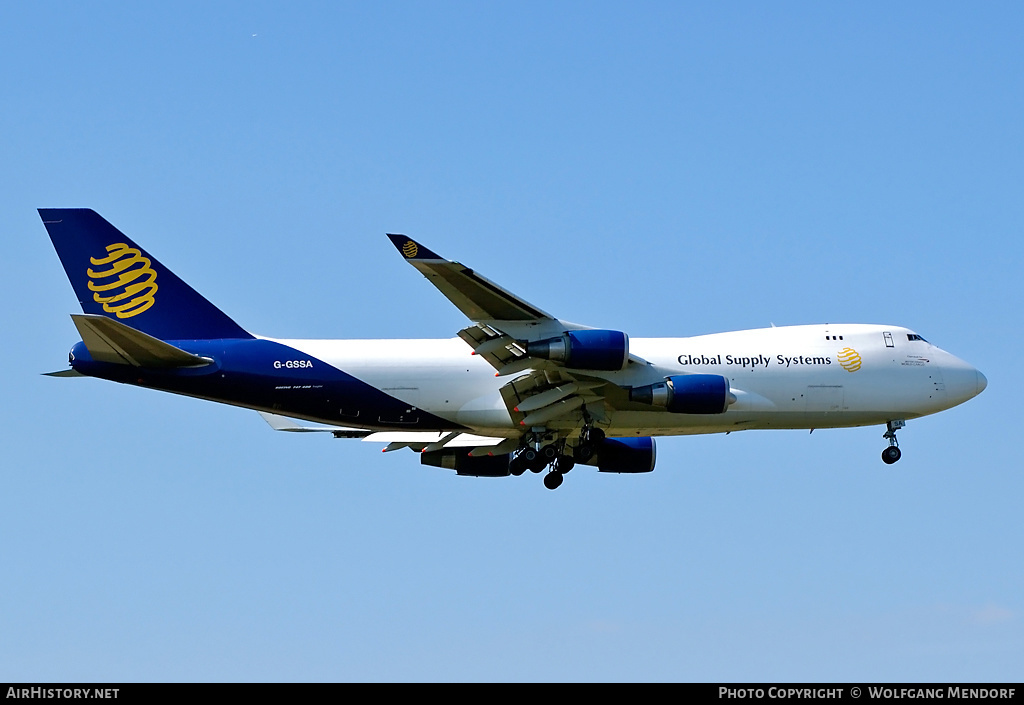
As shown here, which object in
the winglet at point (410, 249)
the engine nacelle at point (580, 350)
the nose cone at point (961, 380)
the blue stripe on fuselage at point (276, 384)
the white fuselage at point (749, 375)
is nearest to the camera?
the winglet at point (410, 249)

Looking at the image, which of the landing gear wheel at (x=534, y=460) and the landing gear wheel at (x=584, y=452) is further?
the landing gear wheel at (x=534, y=460)

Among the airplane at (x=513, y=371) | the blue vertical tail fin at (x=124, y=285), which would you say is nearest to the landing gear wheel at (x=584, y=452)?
the airplane at (x=513, y=371)

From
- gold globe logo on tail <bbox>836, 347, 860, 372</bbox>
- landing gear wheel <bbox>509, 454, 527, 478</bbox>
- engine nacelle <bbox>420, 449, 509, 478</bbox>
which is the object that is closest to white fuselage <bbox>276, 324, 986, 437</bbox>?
gold globe logo on tail <bbox>836, 347, 860, 372</bbox>

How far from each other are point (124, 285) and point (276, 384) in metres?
5.61

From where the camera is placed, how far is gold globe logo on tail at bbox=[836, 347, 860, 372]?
136 ft

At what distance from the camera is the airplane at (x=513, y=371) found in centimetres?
3722

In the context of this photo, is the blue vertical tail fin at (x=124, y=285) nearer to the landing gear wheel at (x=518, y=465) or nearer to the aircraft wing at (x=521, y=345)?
the aircraft wing at (x=521, y=345)

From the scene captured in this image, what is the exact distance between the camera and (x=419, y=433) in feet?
144

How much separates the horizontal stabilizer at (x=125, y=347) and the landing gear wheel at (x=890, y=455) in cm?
2107

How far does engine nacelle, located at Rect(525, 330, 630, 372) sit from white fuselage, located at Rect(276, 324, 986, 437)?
5.69 feet

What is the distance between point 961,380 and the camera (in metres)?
42.9
